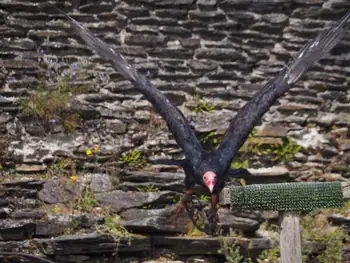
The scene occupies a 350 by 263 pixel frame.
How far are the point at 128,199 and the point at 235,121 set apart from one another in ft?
3.56

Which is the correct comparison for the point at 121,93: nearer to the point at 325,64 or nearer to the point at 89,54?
the point at 89,54

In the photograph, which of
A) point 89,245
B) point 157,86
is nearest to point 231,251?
point 89,245

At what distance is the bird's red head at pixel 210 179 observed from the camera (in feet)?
12.4

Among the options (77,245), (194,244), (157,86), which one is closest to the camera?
(77,245)

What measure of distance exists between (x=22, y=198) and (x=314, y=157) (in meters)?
2.67

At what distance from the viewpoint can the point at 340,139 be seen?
5348 mm

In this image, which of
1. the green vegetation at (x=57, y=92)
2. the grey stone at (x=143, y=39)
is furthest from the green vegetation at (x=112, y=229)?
the grey stone at (x=143, y=39)

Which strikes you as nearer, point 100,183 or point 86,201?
point 86,201

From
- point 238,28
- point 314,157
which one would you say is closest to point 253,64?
point 238,28

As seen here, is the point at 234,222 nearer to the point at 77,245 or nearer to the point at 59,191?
the point at 77,245

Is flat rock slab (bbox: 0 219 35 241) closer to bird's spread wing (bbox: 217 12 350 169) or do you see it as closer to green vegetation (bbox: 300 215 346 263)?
bird's spread wing (bbox: 217 12 350 169)

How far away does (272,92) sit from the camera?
4.18 meters

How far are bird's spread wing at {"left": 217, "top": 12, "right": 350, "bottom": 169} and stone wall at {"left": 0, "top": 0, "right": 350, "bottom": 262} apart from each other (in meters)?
0.73

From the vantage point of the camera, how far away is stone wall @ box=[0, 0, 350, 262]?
473cm
